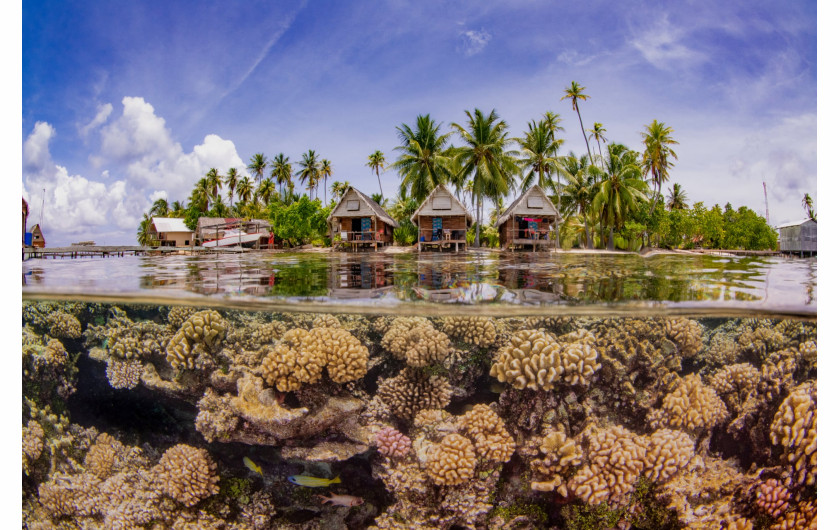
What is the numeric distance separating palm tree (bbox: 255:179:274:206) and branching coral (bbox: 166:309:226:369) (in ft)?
152

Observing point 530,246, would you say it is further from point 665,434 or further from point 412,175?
point 665,434

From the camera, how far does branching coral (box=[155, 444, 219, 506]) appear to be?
4.12 m

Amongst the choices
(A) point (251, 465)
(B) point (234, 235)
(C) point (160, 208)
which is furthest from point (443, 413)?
(C) point (160, 208)

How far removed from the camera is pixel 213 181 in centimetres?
4938

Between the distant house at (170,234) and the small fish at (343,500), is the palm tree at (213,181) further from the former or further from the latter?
the small fish at (343,500)

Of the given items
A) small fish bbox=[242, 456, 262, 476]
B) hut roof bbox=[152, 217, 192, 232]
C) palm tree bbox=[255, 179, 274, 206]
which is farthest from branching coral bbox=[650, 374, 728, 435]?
palm tree bbox=[255, 179, 274, 206]

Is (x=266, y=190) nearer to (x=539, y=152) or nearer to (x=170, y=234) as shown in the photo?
(x=170, y=234)

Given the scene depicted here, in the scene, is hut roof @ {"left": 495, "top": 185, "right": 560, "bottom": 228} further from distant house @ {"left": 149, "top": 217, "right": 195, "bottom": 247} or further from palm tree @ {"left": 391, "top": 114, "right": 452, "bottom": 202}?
distant house @ {"left": 149, "top": 217, "right": 195, "bottom": 247}

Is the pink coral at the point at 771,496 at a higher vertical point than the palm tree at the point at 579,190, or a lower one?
lower

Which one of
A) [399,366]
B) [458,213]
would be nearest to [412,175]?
[458,213]

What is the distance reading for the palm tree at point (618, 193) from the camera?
24062 millimetres

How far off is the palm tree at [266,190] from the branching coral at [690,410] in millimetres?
49139

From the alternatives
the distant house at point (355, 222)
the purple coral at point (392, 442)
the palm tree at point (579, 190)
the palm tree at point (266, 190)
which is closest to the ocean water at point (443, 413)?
the purple coral at point (392, 442)

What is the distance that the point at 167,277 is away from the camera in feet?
19.4
